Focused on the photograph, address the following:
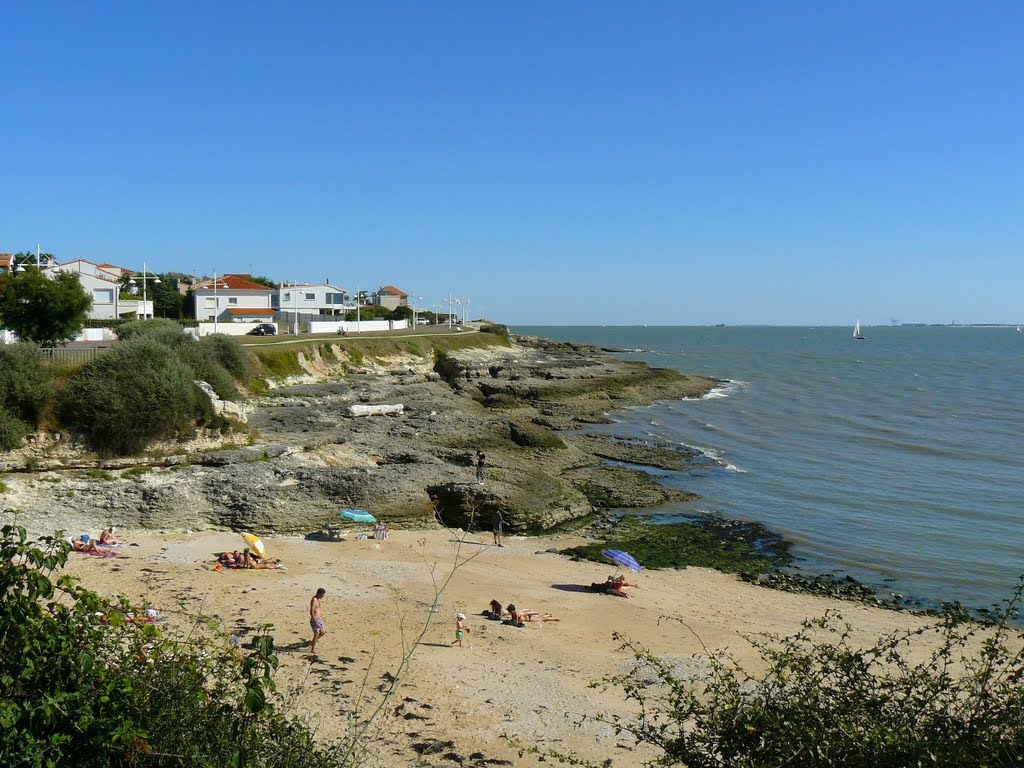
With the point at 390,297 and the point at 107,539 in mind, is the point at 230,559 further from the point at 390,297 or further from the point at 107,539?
the point at 390,297

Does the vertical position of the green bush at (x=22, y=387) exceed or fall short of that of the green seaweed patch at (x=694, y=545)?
it exceeds it

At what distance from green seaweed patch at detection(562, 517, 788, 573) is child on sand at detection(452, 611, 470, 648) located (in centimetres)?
634

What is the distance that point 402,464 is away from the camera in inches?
1053

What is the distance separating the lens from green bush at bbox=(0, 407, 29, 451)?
78.1 feet

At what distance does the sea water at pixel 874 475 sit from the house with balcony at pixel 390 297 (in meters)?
79.6

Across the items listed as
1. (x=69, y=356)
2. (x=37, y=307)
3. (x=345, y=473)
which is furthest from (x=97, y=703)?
(x=37, y=307)

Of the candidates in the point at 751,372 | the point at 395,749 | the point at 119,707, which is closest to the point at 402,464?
the point at 395,749

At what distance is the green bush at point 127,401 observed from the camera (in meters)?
25.3

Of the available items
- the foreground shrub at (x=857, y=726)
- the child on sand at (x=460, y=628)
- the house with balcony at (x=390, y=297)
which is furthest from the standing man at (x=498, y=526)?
the house with balcony at (x=390, y=297)

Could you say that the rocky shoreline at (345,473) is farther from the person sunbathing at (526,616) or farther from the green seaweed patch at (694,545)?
the person sunbathing at (526,616)

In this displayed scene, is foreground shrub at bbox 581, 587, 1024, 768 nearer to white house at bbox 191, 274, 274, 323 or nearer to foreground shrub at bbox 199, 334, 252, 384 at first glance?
foreground shrub at bbox 199, 334, 252, 384

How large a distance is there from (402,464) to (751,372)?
68.9 m

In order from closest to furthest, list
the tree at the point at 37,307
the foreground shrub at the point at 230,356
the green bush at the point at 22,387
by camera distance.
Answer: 1. the green bush at the point at 22,387
2. the tree at the point at 37,307
3. the foreground shrub at the point at 230,356

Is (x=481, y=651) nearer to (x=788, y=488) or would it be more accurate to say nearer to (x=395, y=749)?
(x=395, y=749)
